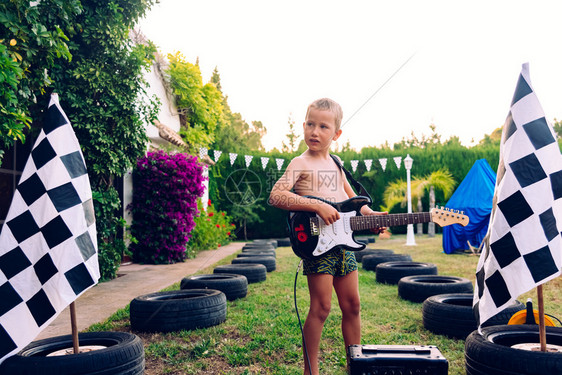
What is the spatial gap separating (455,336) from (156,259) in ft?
22.4

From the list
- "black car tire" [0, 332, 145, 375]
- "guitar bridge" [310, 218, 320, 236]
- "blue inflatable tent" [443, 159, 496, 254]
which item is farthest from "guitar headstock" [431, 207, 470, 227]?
"blue inflatable tent" [443, 159, 496, 254]

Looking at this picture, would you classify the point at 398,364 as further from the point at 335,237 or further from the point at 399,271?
the point at 399,271

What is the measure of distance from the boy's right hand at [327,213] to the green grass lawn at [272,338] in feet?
3.32

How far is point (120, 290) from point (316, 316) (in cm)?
400

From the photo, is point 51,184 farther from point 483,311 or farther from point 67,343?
point 483,311

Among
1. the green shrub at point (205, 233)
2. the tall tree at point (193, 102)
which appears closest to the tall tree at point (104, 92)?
the green shrub at point (205, 233)

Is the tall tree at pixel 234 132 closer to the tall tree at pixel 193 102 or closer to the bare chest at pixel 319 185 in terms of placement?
the tall tree at pixel 193 102

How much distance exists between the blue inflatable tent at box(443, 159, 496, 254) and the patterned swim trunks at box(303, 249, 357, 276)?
8.53 m

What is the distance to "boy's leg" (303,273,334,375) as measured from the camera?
2350 mm

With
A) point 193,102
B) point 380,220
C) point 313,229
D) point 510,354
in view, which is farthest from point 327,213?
point 193,102

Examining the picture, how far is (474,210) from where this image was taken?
10125 millimetres

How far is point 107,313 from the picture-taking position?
418cm

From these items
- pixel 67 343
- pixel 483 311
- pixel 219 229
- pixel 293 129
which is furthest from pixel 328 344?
pixel 293 129

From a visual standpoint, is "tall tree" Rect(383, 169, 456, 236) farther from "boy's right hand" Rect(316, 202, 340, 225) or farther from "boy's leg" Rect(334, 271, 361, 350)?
"boy's right hand" Rect(316, 202, 340, 225)
